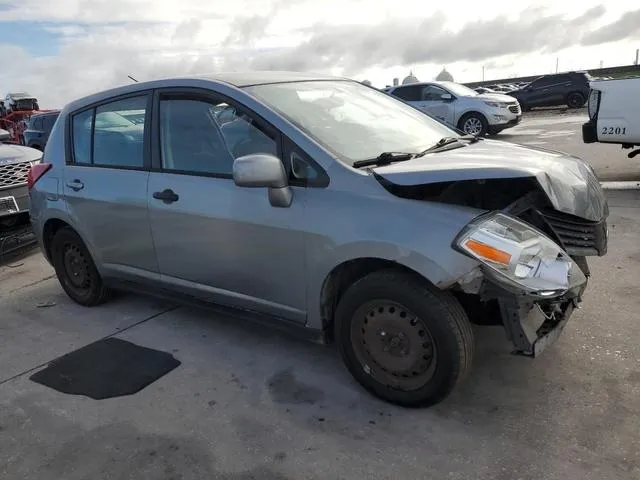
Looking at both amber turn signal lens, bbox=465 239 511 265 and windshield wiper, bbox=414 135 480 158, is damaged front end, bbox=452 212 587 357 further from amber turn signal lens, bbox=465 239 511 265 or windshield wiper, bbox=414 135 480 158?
windshield wiper, bbox=414 135 480 158

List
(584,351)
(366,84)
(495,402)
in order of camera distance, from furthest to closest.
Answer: (366,84) → (584,351) → (495,402)

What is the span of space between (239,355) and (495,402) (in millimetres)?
1641

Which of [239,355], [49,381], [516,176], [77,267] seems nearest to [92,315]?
[77,267]

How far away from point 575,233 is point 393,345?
46.3 inches

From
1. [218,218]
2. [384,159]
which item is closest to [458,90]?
[384,159]

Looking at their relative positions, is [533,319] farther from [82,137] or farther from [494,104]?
[494,104]

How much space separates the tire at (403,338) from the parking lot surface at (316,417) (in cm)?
15

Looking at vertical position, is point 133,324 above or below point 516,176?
below

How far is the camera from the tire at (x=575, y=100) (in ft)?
79.0

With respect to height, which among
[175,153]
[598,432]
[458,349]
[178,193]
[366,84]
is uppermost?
[366,84]

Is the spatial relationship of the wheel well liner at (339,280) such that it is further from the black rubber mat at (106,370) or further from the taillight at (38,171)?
the taillight at (38,171)

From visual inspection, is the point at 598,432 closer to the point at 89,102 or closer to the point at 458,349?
the point at 458,349

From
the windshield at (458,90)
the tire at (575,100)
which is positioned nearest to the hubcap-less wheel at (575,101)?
the tire at (575,100)

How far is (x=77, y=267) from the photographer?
4.80 meters
